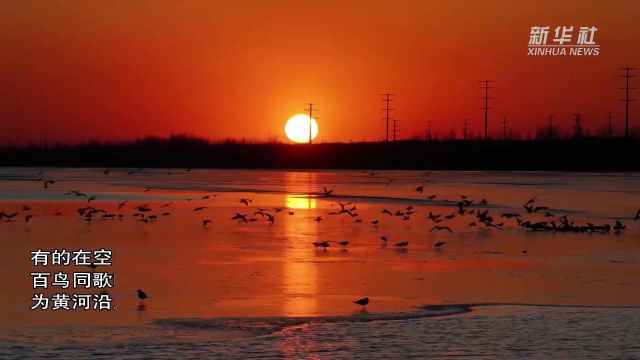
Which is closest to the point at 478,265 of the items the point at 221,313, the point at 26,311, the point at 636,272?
the point at 636,272

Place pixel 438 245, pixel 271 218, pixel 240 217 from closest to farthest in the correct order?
pixel 438 245
pixel 271 218
pixel 240 217

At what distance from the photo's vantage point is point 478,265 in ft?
63.0

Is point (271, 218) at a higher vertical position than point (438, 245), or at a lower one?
higher

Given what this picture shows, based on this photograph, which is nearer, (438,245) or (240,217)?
(438,245)

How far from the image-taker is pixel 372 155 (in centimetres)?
11319

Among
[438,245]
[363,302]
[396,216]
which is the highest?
[396,216]

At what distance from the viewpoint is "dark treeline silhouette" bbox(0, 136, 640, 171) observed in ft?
333

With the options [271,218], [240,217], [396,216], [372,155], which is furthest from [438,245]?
[372,155]

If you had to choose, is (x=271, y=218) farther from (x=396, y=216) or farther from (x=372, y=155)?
(x=372, y=155)

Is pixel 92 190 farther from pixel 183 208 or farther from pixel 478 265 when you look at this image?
pixel 478 265

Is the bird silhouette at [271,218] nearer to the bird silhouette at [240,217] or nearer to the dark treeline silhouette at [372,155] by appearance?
the bird silhouette at [240,217]

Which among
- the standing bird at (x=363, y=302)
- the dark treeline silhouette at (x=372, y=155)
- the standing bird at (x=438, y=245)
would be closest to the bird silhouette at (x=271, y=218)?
the standing bird at (x=438, y=245)

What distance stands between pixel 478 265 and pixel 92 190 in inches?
1181

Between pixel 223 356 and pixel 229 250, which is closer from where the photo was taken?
pixel 223 356
